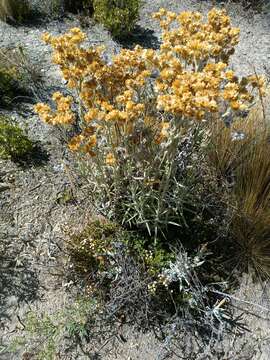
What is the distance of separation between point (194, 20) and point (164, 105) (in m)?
0.83

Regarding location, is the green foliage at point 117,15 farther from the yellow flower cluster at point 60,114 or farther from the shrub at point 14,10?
the yellow flower cluster at point 60,114

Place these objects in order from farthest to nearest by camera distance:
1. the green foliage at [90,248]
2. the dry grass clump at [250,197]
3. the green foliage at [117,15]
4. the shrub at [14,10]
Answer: the shrub at [14,10]
the green foliage at [117,15]
the dry grass clump at [250,197]
the green foliage at [90,248]

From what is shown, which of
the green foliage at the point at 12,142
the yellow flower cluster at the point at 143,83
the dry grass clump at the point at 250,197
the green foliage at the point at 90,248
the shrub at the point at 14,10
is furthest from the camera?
the shrub at the point at 14,10

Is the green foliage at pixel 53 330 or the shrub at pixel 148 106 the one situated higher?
the shrub at pixel 148 106

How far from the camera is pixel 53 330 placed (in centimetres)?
247

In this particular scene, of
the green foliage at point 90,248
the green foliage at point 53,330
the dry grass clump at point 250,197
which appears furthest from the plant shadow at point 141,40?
the green foliage at point 53,330

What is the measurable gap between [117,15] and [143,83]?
2.56 metres

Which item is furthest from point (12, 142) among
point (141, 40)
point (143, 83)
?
point (141, 40)

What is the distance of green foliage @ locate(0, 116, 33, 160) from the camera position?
3.10 metres

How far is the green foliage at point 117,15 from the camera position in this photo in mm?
4406

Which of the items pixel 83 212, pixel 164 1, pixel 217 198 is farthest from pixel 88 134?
pixel 164 1

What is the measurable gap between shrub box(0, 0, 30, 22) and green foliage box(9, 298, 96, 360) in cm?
336

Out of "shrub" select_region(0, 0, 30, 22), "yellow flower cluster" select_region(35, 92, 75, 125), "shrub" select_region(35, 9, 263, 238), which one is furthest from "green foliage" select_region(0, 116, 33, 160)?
"shrub" select_region(0, 0, 30, 22)

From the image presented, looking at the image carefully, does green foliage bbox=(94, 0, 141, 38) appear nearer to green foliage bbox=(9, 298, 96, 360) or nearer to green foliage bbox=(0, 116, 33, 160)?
green foliage bbox=(0, 116, 33, 160)
